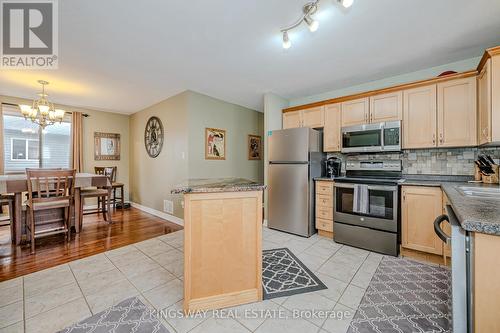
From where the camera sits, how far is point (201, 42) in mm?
2264

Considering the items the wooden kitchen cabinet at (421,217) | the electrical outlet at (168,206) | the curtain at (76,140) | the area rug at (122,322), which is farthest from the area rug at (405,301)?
the curtain at (76,140)

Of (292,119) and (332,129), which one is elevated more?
(292,119)

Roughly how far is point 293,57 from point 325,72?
0.69 meters

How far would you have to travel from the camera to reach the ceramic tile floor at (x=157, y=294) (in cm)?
147

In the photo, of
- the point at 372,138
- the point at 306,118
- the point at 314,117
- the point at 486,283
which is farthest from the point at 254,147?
the point at 486,283

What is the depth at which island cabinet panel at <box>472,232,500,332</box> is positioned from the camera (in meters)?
0.78

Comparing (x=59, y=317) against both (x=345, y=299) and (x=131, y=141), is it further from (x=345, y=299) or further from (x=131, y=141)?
(x=131, y=141)

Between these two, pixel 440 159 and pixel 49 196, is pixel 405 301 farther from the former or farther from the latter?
pixel 49 196

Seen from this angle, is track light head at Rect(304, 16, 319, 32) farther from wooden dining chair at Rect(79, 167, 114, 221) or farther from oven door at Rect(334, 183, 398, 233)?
wooden dining chair at Rect(79, 167, 114, 221)

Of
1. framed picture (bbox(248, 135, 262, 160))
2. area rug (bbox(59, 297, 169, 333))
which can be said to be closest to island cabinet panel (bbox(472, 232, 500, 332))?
area rug (bbox(59, 297, 169, 333))

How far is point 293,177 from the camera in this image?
11.1ft

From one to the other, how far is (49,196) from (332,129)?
442 centimetres

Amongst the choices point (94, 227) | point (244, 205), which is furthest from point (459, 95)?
point (94, 227)

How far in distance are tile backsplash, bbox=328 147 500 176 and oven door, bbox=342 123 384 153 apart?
34 cm
